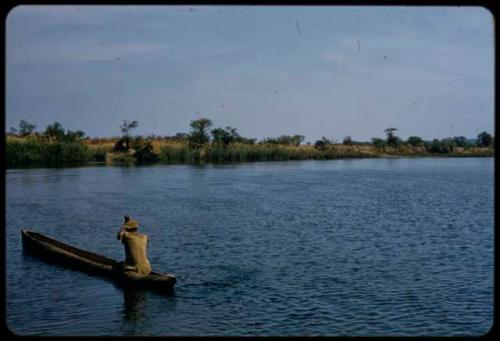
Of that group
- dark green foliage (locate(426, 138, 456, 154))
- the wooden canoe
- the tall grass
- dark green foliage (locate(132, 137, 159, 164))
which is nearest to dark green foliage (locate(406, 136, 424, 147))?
dark green foliage (locate(426, 138, 456, 154))

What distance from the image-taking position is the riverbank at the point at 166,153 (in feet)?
220

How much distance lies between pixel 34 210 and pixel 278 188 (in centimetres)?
1929

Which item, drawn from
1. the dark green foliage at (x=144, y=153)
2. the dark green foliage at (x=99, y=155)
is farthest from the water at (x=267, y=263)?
the dark green foliage at (x=99, y=155)

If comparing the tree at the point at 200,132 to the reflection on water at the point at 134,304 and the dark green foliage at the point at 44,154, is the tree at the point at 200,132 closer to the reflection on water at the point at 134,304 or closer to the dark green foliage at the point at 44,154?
the dark green foliage at the point at 44,154

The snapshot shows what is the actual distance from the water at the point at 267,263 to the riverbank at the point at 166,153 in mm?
25931

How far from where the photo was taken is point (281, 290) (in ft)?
53.8

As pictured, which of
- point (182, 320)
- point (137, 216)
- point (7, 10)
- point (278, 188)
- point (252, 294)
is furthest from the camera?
point (278, 188)

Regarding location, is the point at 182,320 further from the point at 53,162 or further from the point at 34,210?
the point at 53,162

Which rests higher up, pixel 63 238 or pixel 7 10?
pixel 7 10

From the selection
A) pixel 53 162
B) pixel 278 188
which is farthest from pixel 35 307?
pixel 53 162

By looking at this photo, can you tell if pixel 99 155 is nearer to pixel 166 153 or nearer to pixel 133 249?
pixel 166 153

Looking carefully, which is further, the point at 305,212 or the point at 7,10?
the point at 305,212

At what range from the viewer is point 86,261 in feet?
58.3

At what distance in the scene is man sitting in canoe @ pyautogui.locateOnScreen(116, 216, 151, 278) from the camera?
15.2 metres
